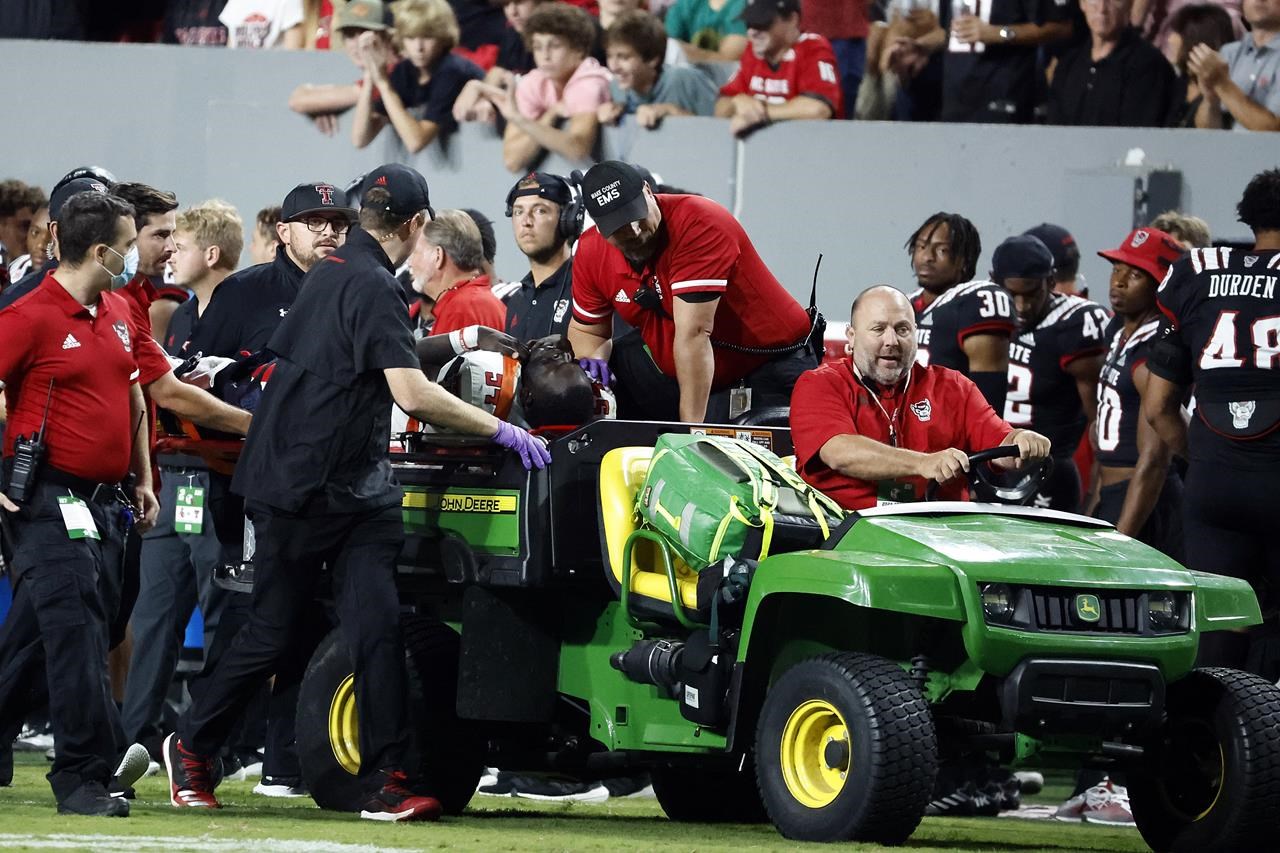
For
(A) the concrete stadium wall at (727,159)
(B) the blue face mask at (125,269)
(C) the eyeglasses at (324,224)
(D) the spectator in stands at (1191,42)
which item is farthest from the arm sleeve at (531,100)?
(B) the blue face mask at (125,269)

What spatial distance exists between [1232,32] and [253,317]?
5.49 meters

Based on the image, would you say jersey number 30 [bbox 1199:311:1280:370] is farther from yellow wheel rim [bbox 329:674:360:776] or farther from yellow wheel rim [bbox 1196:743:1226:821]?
yellow wheel rim [bbox 329:674:360:776]

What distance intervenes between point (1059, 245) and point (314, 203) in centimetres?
389

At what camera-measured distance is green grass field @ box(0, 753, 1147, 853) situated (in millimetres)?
5461

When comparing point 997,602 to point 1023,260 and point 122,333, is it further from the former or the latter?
point 1023,260

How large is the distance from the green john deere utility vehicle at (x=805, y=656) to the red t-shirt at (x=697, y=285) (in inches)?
27.9

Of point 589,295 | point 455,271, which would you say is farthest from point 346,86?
point 589,295

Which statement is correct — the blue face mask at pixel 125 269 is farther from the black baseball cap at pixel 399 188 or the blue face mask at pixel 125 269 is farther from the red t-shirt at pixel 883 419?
the red t-shirt at pixel 883 419

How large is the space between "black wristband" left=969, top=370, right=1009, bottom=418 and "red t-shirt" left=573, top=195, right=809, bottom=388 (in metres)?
1.74

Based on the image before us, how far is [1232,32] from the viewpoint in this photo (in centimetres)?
1069

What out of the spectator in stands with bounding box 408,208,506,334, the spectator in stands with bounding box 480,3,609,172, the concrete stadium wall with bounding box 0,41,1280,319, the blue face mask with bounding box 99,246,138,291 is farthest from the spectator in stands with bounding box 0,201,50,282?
the blue face mask with bounding box 99,246,138,291

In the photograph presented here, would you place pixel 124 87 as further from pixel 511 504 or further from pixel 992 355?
pixel 511 504

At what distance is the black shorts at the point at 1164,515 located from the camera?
8.77 metres

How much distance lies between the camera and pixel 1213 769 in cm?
573
